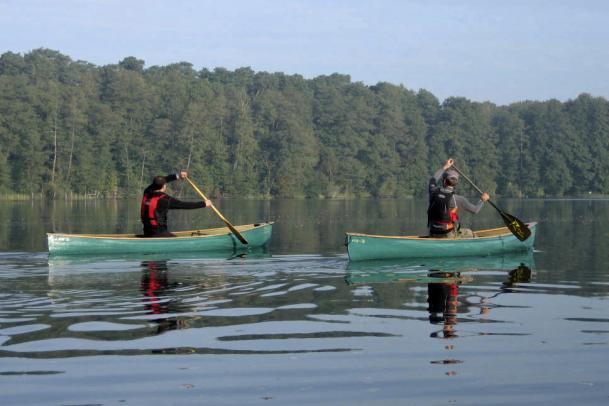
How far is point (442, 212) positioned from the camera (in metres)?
17.0

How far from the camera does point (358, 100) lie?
330 feet

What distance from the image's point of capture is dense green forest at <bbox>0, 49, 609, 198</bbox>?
245ft

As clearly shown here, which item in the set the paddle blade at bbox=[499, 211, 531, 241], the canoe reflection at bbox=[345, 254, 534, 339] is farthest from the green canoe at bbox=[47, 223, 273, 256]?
the paddle blade at bbox=[499, 211, 531, 241]

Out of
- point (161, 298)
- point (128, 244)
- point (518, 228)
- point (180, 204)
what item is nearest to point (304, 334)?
point (161, 298)

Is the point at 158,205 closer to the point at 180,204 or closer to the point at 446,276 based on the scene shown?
the point at 180,204

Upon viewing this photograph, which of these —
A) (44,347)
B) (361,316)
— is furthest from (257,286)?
(44,347)

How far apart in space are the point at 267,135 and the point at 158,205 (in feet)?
234

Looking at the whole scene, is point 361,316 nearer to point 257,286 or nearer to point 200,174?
point 257,286

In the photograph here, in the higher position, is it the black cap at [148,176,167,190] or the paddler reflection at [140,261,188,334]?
the black cap at [148,176,167,190]

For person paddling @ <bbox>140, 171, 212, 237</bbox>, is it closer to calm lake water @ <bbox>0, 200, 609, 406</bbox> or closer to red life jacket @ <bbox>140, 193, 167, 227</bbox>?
red life jacket @ <bbox>140, 193, 167, 227</bbox>

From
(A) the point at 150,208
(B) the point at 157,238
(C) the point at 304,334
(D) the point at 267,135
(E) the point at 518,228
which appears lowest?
(C) the point at 304,334

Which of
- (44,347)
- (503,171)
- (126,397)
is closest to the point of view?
(126,397)

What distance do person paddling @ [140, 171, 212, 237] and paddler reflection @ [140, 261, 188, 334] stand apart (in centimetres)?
231

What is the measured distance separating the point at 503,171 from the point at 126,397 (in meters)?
96.9
